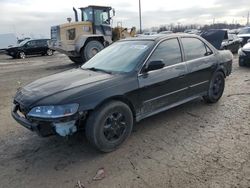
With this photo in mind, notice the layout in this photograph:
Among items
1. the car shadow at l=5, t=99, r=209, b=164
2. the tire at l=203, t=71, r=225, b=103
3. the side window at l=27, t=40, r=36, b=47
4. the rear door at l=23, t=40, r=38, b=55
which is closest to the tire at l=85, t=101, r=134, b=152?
the car shadow at l=5, t=99, r=209, b=164

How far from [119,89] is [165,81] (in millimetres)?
1026

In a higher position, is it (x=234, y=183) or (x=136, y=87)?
(x=136, y=87)

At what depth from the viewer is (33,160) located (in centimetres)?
389

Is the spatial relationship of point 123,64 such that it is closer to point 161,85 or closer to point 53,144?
point 161,85

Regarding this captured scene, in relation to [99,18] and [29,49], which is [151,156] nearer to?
[99,18]

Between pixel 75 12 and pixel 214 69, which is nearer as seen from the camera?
pixel 214 69

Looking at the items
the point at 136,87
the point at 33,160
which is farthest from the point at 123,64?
the point at 33,160

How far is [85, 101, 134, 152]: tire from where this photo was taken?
3760mm

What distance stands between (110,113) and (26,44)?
2121cm

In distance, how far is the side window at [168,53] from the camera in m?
4.72

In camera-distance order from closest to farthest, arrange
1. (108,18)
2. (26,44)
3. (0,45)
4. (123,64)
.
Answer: (123,64)
(108,18)
(26,44)
(0,45)

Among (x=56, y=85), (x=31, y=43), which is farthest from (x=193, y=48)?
(x=31, y=43)

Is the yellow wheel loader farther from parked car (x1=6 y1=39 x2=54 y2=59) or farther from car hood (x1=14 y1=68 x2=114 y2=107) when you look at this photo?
car hood (x1=14 y1=68 x2=114 y2=107)

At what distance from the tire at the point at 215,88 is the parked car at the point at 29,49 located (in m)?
19.7
